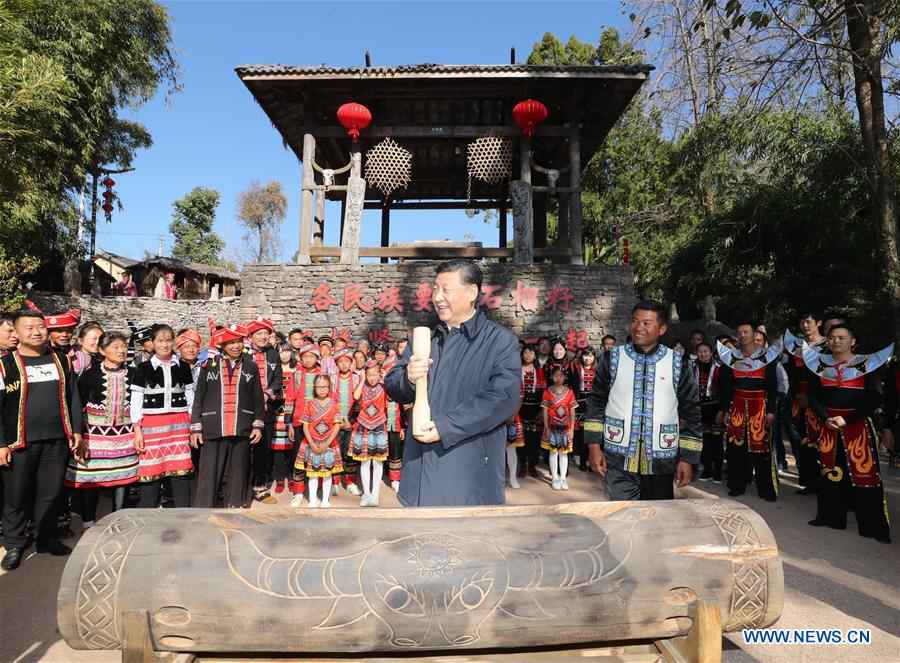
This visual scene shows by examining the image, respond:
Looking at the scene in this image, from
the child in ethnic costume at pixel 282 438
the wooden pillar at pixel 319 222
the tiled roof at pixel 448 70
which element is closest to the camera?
the child in ethnic costume at pixel 282 438

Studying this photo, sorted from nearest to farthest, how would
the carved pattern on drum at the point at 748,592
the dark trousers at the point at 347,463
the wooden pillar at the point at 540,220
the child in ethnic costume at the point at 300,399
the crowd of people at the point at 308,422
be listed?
the carved pattern on drum at the point at 748,592
the crowd of people at the point at 308,422
the child in ethnic costume at the point at 300,399
the dark trousers at the point at 347,463
the wooden pillar at the point at 540,220

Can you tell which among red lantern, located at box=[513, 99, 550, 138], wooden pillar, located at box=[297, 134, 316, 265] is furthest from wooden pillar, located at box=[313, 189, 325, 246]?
red lantern, located at box=[513, 99, 550, 138]

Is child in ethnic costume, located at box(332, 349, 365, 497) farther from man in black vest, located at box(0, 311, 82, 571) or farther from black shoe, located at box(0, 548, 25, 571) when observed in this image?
black shoe, located at box(0, 548, 25, 571)

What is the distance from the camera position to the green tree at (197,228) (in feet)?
124

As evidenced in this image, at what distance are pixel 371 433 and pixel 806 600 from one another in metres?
3.92

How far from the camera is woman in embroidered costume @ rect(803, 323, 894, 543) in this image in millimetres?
4125

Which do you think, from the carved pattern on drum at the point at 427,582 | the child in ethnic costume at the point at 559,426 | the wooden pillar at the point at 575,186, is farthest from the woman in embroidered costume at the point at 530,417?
the carved pattern on drum at the point at 427,582

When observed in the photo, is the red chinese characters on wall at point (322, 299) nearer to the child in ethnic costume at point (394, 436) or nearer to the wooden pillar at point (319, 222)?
the wooden pillar at point (319, 222)

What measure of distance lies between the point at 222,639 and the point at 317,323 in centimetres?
811

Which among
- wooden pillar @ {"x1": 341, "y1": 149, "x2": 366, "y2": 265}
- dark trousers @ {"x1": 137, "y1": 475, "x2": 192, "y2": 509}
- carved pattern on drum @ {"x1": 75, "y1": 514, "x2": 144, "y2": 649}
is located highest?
wooden pillar @ {"x1": 341, "y1": 149, "x2": 366, "y2": 265}

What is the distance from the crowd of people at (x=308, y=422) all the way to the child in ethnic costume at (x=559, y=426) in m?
0.02

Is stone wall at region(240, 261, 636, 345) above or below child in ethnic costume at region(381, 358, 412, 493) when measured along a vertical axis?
above

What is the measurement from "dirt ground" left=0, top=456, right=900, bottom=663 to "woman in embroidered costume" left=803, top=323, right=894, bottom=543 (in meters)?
0.20

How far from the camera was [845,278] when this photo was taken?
1210 centimetres
